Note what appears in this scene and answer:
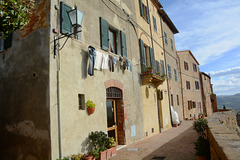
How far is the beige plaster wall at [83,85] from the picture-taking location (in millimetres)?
5184

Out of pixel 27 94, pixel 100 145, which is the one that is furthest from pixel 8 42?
pixel 100 145

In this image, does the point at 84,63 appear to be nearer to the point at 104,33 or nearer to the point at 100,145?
the point at 104,33

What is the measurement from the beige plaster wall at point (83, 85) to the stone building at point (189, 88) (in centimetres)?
1456

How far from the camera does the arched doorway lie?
785cm


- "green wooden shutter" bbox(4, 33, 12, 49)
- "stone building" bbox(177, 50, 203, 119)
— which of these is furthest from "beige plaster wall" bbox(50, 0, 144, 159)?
"stone building" bbox(177, 50, 203, 119)

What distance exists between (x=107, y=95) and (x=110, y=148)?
6.74 feet

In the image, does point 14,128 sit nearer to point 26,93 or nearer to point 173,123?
point 26,93

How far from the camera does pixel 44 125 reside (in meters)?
4.96

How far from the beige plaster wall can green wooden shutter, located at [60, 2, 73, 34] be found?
0.52ft

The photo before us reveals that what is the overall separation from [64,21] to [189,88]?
73.2 feet

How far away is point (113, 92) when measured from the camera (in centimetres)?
787

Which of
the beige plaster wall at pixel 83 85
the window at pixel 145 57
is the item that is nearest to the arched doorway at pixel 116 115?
the beige plaster wall at pixel 83 85

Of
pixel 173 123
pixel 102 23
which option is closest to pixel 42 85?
pixel 102 23

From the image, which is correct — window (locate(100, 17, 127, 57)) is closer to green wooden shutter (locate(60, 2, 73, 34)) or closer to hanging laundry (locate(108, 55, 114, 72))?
hanging laundry (locate(108, 55, 114, 72))
